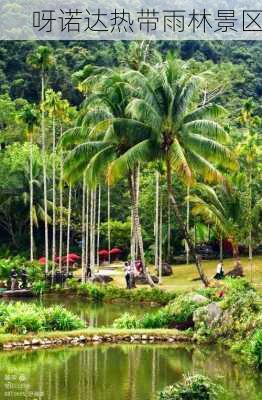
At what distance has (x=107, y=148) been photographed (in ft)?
94.2

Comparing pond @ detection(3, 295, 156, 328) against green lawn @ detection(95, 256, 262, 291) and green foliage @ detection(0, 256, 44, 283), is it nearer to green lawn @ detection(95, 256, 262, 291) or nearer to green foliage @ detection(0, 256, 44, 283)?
green foliage @ detection(0, 256, 44, 283)

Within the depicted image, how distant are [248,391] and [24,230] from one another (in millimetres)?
37257

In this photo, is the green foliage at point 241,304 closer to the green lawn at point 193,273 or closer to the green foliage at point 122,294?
the green foliage at point 122,294

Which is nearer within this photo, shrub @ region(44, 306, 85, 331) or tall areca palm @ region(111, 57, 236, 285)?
shrub @ region(44, 306, 85, 331)

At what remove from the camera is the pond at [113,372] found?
42.7 feet

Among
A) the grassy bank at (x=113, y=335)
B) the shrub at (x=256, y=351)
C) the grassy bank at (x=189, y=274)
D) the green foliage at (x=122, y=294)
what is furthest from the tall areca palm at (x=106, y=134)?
the shrub at (x=256, y=351)

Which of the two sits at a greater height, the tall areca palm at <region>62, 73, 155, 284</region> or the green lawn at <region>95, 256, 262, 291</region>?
the tall areca palm at <region>62, 73, 155, 284</region>

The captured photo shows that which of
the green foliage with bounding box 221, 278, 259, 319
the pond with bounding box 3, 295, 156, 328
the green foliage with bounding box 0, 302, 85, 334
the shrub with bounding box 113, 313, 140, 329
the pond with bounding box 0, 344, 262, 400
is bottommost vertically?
the pond with bounding box 3, 295, 156, 328

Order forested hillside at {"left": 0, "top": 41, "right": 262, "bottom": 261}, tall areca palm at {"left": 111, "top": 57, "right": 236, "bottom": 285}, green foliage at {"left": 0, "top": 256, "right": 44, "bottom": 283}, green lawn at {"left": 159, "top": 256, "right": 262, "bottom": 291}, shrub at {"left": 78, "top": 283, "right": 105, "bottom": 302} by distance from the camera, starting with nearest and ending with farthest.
→ 1. tall areca palm at {"left": 111, "top": 57, "right": 236, "bottom": 285}
2. shrub at {"left": 78, "top": 283, "right": 105, "bottom": 302}
3. green lawn at {"left": 159, "top": 256, "right": 262, "bottom": 291}
4. green foliage at {"left": 0, "top": 256, "right": 44, "bottom": 283}
5. forested hillside at {"left": 0, "top": 41, "right": 262, "bottom": 261}

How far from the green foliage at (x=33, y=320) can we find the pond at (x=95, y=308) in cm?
259

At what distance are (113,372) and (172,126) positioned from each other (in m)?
13.3

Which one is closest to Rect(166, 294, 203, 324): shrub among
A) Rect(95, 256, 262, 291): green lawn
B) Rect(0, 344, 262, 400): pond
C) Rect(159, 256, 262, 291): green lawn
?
Rect(0, 344, 262, 400): pond

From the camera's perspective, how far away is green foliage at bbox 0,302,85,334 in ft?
60.5

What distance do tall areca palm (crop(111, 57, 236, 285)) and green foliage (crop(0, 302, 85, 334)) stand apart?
26.7ft
